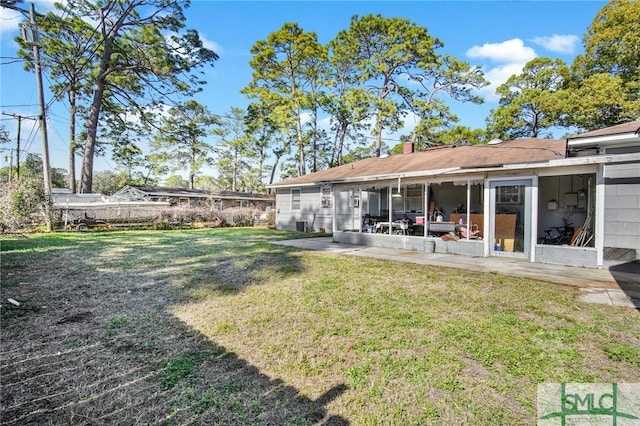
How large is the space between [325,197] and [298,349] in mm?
13088

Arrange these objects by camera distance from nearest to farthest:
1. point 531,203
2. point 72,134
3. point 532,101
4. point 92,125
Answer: point 531,203
point 532,101
point 92,125
point 72,134

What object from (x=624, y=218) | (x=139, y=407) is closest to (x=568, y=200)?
(x=624, y=218)

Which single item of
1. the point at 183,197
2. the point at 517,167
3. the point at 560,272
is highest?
the point at 517,167

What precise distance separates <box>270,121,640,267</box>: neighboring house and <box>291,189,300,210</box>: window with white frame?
17.7 ft

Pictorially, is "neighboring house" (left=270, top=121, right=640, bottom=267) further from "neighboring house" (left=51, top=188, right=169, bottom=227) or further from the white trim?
"neighboring house" (left=51, top=188, right=169, bottom=227)

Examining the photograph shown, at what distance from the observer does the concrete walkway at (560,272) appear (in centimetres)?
489

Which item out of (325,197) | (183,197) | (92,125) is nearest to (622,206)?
(325,197)

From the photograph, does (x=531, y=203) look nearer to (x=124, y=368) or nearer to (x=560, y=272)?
(x=560, y=272)

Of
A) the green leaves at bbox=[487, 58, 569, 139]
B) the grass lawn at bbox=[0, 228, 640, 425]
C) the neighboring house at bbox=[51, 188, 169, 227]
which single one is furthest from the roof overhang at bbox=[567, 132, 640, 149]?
the neighboring house at bbox=[51, 188, 169, 227]

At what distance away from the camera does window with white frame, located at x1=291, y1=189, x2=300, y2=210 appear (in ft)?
57.7

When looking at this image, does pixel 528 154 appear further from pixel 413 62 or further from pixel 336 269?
pixel 413 62

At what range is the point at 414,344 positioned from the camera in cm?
334

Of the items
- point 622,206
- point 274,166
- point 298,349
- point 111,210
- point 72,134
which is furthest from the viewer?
point 274,166

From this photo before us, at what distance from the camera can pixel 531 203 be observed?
304 inches
